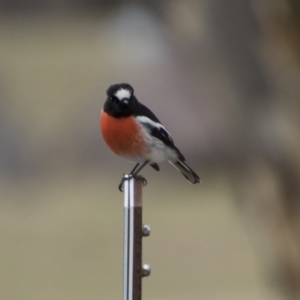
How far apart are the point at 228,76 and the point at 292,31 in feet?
0.67

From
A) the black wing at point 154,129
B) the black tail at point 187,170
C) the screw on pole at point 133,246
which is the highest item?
the black wing at point 154,129

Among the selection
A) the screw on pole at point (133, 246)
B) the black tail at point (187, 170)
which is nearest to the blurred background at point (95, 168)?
the black tail at point (187, 170)

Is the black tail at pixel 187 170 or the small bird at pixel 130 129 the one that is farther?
the black tail at pixel 187 170

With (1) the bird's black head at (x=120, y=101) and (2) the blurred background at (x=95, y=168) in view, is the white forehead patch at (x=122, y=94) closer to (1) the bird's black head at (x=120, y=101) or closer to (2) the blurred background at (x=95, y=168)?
(1) the bird's black head at (x=120, y=101)

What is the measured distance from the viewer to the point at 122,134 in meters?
1.47

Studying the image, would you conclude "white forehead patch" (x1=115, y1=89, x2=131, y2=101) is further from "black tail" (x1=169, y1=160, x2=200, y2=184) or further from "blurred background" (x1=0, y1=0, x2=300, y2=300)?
"blurred background" (x1=0, y1=0, x2=300, y2=300)

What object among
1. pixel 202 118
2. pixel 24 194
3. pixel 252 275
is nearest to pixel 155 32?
pixel 202 118

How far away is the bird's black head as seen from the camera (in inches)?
56.2

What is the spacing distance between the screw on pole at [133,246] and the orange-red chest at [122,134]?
12.5 inches

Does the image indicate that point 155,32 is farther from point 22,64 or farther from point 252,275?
point 252,275

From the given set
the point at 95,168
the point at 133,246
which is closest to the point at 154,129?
the point at 133,246

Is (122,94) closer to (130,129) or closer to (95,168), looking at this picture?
(130,129)

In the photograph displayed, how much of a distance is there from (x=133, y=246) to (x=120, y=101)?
427mm

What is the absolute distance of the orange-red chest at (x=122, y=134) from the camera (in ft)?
4.80
